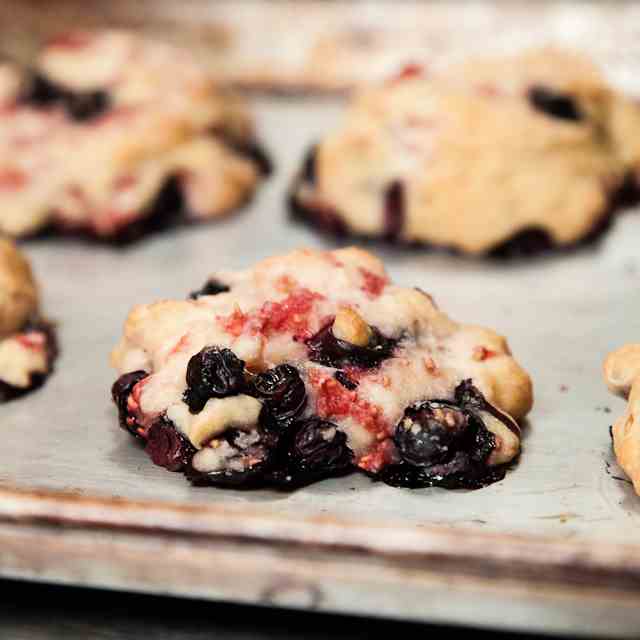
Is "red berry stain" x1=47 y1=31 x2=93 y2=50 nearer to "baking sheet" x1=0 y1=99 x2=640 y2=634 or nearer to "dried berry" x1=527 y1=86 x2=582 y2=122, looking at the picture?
"baking sheet" x1=0 y1=99 x2=640 y2=634

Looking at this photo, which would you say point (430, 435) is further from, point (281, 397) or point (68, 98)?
point (68, 98)

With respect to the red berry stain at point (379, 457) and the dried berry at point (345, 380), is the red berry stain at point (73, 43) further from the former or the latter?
the red berry stain at point (379, 457)

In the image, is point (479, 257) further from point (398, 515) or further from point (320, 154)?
point (398, 515)

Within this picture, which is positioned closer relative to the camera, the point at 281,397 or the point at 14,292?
the point at 281,397

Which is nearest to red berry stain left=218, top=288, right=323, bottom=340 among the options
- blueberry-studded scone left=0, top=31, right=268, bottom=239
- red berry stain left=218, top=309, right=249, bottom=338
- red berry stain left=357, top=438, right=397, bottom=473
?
red berry stain left=218, top=309, right=249, bottom=338

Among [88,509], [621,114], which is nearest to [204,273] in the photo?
[88,509]

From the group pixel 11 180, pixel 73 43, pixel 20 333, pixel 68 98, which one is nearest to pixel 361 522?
pixel 20 333

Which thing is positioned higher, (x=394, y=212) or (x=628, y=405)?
(x=628, y=405)
